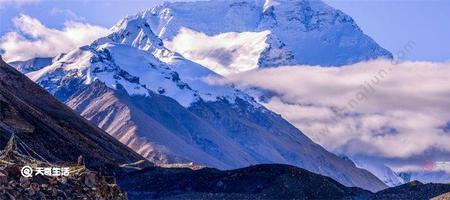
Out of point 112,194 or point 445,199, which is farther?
point 445,199

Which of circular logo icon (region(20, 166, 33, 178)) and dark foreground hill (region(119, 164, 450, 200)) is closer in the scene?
circular logo icon (region(20, 166, 33, 178))

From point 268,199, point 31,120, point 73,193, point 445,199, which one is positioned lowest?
point 73,193

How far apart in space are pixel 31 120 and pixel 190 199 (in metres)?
65.8

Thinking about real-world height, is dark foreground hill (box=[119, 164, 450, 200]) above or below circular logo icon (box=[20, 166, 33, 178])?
above

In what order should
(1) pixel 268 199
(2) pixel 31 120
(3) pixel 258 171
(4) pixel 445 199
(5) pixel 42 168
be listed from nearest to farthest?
(5) pixel 42 168
(4) pixel 445 199
(1) pixel 268 199
(3) pixel 258 171
(2) pixel 31 120

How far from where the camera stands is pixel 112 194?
144ft

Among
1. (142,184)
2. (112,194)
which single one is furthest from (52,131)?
(112,194)

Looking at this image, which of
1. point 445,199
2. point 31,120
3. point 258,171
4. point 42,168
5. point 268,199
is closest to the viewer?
point 42,168

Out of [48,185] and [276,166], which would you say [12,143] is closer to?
[48,185]

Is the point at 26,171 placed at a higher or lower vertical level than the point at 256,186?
lower

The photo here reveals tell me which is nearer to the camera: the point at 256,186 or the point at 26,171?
the point at 26,171

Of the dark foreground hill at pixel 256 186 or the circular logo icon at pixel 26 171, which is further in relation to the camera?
the dark foreground hill at pixel 256 186

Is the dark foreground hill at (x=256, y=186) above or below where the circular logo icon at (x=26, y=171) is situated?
above

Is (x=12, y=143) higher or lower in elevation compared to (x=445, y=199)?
lower
